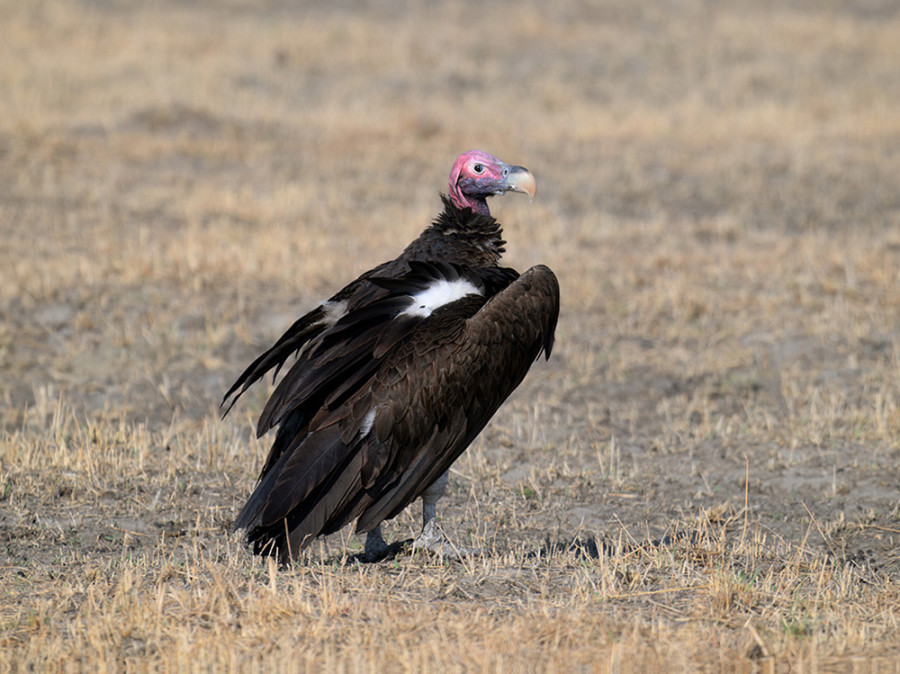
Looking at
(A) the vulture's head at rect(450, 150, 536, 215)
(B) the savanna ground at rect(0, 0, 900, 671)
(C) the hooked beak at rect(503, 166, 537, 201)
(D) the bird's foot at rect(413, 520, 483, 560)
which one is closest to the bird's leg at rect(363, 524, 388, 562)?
(D) the bird's foot at rect(413, 520, 483, 560)

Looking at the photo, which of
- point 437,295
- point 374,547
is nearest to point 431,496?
point 374,547

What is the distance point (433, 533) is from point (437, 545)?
67mm

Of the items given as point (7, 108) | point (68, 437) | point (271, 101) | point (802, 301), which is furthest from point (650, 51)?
point (68, 437)

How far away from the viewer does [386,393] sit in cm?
555

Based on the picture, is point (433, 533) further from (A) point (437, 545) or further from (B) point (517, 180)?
(B) point (517, 180)

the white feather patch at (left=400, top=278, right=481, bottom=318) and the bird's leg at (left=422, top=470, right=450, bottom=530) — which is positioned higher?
the white feather patch at (left=400, top=278, right=481, bottom=318)

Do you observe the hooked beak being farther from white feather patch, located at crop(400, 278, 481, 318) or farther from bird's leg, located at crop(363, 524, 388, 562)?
bird's leg, located at crop(363, 524, 388, 562)

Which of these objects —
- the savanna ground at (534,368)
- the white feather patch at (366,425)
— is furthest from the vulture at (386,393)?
the savanna ground at (534,368)

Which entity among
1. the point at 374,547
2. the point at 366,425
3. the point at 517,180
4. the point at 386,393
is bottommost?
the point at 374,547

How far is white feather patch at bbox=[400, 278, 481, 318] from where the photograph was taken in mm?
5742

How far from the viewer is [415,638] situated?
15.0 feet

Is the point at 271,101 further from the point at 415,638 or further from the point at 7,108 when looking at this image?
the point at 415,638

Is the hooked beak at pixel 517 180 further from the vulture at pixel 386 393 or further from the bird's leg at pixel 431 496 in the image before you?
the bird's leg at pixel 431 496

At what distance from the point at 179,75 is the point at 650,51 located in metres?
10.3
